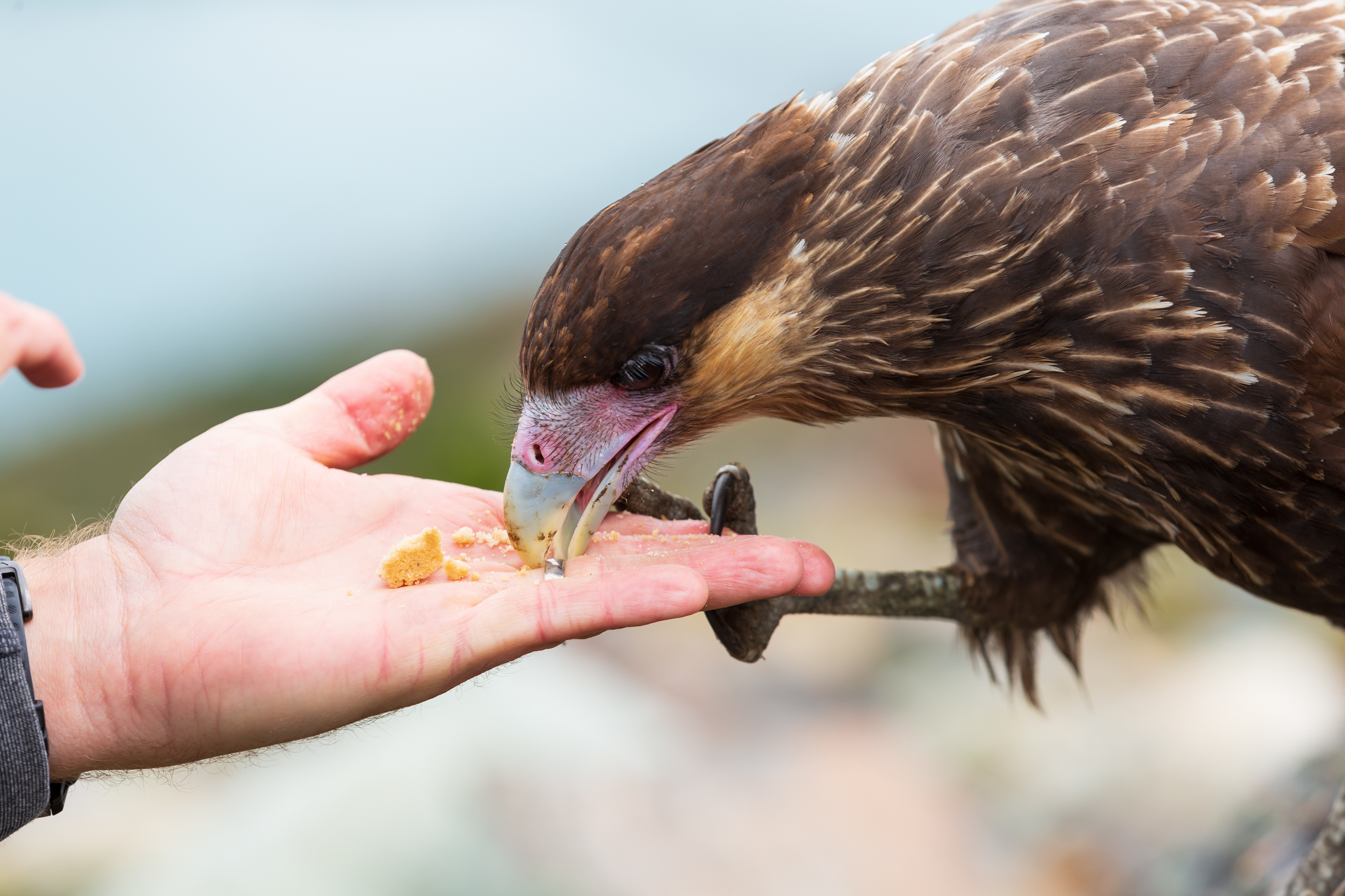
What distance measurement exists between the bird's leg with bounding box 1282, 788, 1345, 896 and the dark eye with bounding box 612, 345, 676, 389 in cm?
187

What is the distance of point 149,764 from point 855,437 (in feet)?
13.8

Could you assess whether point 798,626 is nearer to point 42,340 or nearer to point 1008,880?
point 1008,880

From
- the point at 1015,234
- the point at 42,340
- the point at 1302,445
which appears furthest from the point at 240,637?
the point at 1302,445

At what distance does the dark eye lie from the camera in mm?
1677

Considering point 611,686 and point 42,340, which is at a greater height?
point 42,340

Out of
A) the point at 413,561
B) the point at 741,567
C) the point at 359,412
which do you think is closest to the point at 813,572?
the point at 741,567

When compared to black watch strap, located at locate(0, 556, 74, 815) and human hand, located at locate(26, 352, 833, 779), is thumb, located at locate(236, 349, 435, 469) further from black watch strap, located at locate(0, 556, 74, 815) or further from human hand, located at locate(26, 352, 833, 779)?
black watch strap, located at locate(0, 556, 74, 815)

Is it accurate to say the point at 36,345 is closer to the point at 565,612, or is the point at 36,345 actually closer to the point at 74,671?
the point at 74,671

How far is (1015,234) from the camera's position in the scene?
166 centimetres

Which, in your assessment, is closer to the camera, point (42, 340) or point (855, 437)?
point (42, 340)

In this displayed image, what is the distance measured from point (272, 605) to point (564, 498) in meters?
0.51

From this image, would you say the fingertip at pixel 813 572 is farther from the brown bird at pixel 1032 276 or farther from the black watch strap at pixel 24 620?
the black watch strap at pixel 24 620

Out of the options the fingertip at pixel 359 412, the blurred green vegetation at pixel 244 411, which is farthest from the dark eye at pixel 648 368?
the blurred green vegetation at pixel 244 411

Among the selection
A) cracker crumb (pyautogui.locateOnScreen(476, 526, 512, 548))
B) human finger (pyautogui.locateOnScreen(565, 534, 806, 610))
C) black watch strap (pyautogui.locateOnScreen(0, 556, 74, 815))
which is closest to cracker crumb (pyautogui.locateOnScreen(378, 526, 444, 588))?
cracker crumb (pyautogui.locateOnScreen(476, 526, 512, 548))
